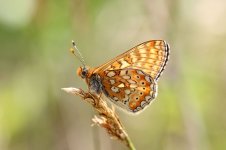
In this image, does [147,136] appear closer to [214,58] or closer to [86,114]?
[86,114]

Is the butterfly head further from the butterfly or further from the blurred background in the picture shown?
the blurred background

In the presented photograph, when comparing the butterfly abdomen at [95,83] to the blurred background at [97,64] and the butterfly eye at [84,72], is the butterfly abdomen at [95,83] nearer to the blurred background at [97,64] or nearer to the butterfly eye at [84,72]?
the butterfly eye at [84,72]

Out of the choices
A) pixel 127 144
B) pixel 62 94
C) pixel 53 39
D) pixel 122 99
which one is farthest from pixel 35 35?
pixel 127 144

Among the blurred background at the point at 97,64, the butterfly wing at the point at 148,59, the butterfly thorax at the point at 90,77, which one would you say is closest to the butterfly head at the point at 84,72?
the butterfly thorax at the point at 90,77

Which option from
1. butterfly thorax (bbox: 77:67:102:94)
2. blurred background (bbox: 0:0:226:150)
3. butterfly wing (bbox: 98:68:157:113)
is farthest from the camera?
blurred background (bbox: 0:0:226:150)

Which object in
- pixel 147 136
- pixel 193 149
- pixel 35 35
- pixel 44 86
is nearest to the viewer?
pixel 193 149

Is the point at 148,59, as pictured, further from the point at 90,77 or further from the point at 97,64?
the point at 97,64

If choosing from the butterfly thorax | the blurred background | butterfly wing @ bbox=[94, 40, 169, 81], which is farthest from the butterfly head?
the blurred background
